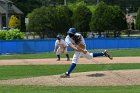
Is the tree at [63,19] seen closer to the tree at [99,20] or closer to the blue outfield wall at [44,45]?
the tree at [99,20]

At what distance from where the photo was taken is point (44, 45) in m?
41.2

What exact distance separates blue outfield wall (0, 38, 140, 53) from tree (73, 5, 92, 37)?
19.3 metres

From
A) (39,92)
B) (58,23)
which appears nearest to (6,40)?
(58,23)

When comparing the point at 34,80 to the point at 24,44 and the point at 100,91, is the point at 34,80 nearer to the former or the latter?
the point at 100,91

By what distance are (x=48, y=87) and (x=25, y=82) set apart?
1.61 m

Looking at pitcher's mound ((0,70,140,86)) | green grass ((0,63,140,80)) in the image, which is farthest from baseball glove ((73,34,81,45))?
green grass ((0,63,140,80))

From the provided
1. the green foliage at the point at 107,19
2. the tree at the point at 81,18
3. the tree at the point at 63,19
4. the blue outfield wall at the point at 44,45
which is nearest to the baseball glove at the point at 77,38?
the blue outfield wall at the point at 44,45

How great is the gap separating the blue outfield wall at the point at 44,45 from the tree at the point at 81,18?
19.3 metres

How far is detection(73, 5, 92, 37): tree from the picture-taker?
64438 millimetres

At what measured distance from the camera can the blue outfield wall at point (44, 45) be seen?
128 feet

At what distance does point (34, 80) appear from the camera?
50.2 ft

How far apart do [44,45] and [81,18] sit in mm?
24206

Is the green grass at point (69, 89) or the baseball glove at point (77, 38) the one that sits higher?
the baseball glove at point (77, 38)

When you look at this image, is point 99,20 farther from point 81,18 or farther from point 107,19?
point 81,18
